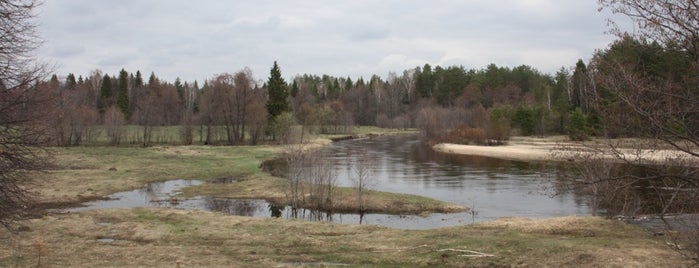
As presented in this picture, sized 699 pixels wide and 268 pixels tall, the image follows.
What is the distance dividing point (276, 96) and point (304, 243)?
247ft

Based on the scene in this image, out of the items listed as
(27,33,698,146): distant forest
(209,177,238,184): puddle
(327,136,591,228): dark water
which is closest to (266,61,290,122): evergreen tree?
(27,33,698,146): distant forest

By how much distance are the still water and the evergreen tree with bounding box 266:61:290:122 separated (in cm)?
3624

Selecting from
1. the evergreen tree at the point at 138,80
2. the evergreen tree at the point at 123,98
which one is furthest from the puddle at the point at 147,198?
the evergreen tree at the point at 138,80

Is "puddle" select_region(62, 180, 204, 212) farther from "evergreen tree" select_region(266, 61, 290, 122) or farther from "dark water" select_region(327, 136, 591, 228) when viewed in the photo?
"evergreen tree" select_region(266, 61, 290, 122)

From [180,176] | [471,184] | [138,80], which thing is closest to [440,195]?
[471,184]

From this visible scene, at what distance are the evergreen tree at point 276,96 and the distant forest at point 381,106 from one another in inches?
7.0

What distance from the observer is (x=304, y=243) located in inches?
776

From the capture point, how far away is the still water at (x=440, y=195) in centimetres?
2964

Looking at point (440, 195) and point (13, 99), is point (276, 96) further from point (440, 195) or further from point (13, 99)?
point (13, 99)

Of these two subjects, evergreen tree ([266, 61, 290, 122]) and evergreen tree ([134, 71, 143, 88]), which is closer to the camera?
evergreen tree ([266, 61, 290, 122])

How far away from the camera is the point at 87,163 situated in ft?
166

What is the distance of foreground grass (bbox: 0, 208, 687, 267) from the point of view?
16.2 meters

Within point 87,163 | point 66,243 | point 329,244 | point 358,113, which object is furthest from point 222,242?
point 358,113

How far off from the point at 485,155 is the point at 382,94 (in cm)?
9673
